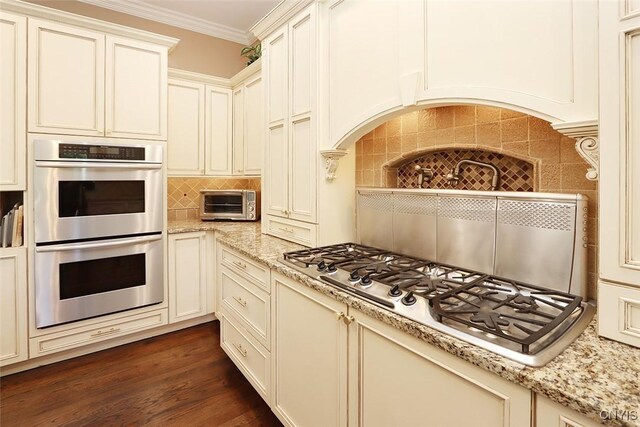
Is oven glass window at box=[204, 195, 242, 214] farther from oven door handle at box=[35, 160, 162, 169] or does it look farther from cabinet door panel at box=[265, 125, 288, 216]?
cabinet door panel at box=[265, 125, 288, 216]

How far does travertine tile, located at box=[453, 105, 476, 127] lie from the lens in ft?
4.93

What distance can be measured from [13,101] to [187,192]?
5.14ft

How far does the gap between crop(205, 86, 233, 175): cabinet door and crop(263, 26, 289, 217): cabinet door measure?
1.05m

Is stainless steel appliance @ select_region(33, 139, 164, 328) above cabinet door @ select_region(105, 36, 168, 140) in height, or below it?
below

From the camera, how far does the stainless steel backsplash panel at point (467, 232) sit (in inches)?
54.7

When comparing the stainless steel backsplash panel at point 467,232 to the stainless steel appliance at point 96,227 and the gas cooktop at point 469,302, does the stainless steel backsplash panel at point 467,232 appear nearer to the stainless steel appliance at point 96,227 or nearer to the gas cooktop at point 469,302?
the gas cooktop at point 469,302

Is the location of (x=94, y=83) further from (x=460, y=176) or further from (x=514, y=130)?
(x=514, y=130)

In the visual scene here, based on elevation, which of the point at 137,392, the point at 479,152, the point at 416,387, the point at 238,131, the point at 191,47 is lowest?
the point at 137,392

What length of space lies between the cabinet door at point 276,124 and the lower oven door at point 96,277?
1.08 m

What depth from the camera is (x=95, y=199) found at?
2480 mm

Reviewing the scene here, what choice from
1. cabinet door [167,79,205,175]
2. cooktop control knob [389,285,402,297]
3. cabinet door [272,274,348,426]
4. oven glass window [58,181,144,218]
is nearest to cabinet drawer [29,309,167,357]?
oven glass window [58,181,144,218]

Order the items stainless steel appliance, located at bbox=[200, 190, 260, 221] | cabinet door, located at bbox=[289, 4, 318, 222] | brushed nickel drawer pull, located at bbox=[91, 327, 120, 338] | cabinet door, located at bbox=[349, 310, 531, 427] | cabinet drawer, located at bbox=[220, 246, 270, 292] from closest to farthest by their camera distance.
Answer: cabinet door, located at bbox=[349, 310, 531, 427]
cabinet drawer, located at bbox=[220, 246, 270, 292]
cabinet door, located at bbox=[289, 4, 318, 222]
brushed nickel drawer pull, located at bbox=[91, 327, 120, 338]
stainless steel appliance, located at bbox=[200, 190, 260, 221]

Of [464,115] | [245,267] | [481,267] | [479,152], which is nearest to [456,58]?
[464,115]

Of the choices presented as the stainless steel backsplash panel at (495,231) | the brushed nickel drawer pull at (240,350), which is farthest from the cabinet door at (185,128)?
the stainless steel backsplash panel at (495,231)
